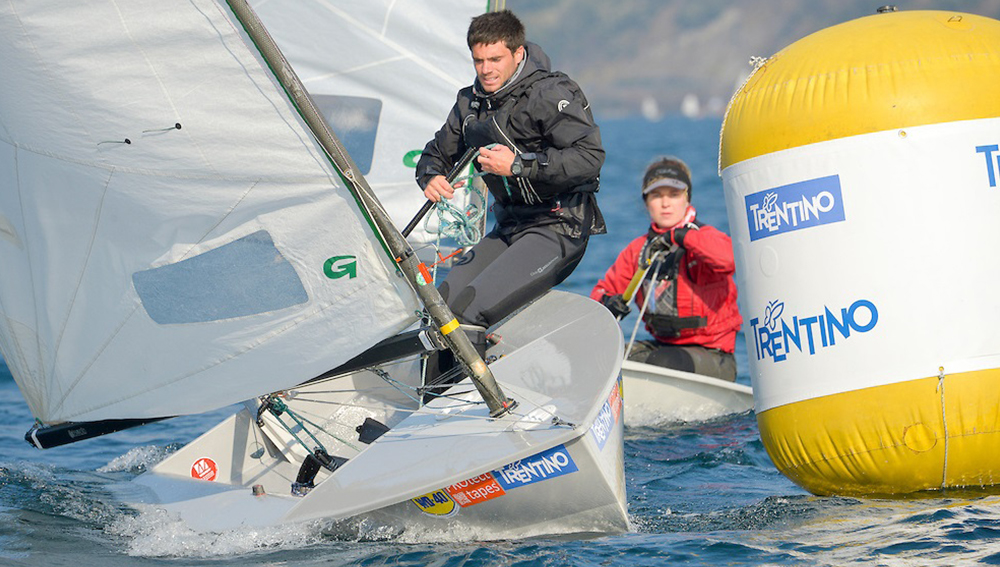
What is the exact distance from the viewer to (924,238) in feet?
12.3

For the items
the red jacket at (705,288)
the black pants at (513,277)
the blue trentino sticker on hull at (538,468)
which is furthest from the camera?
the red jacket at (705,288)

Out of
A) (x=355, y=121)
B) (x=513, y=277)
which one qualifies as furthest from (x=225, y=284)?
(x=355, y=121)

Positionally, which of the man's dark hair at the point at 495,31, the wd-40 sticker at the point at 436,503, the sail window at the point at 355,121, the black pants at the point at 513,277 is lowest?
the wd-40 sticker at the point at 436,503

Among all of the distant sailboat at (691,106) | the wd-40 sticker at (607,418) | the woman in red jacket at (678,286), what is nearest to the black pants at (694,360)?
the woman in red jacket at (678,286)

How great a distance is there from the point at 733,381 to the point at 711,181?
14486 mm

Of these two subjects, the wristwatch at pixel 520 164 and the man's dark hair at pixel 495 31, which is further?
the man's dark hair at pixel 495 31

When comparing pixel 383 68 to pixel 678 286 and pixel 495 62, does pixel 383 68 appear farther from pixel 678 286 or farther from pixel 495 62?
pixel 495 62

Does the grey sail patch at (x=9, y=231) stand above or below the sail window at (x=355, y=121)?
below

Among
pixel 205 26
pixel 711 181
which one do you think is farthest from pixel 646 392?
pixel 711 181

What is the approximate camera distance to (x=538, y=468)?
3.53 metres

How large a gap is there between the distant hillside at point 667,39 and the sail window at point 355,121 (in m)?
120

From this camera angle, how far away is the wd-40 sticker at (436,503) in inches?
142

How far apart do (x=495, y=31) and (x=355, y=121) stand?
2471 millimetres

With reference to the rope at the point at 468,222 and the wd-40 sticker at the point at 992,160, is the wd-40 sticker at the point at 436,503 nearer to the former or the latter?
the rope at the point at 468,222
